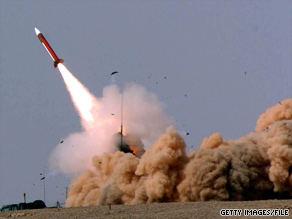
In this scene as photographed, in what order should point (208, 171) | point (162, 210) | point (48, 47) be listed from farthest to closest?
1. point (48, 47)
2. point (208, 171)
3. point (162, 210)

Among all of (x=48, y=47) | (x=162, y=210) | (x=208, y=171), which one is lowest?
(x=162, y=210)

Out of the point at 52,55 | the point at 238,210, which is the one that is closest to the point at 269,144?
the point at 238,210

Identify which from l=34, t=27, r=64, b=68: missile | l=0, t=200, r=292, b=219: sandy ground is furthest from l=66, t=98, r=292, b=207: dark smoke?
l=34, t=27, r=64, b=68: missile

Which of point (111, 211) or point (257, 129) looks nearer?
point (111, 211)

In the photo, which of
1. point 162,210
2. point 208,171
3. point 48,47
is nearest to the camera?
point 162,210

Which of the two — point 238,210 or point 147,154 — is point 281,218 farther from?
point 147,154

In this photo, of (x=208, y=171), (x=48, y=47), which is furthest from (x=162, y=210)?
(x=48, y=47)

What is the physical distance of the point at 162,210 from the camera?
35812mm

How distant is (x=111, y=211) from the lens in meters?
36.7

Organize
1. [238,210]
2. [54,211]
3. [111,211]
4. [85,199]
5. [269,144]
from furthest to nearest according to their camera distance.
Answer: [85,199] < [269,144] < [54,211] < [111,211] < [238,210]

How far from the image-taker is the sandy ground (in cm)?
3387

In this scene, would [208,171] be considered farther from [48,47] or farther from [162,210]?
[48,47]

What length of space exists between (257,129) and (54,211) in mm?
12623

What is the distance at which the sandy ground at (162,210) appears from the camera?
33866 mm
